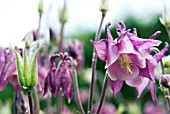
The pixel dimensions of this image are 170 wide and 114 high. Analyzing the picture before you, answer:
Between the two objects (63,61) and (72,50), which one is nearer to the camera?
(63,61)

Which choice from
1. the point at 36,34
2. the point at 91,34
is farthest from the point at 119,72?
the point at 91,34

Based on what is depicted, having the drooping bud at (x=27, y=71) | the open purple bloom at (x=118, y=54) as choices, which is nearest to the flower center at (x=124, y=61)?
the open purple bloom at (x=118, y=54)

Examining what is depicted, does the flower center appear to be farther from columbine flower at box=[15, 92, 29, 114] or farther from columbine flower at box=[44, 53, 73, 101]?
columbine flower at box=[15, 92, 29, 114]

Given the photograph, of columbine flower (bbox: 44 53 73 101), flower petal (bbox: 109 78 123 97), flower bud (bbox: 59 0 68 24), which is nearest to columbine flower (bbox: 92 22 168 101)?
flower petal (bbox: 109 78 123 97)

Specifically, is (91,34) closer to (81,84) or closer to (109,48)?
(81,84)

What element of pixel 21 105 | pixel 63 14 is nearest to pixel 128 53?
pixel 21 105

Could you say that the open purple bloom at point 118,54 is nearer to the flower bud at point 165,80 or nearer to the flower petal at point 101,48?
the flower petal at point 101,48

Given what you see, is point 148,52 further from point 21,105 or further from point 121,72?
point 21,105

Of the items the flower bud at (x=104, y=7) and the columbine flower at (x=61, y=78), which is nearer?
the columbine flower at (x=61, y=78)
